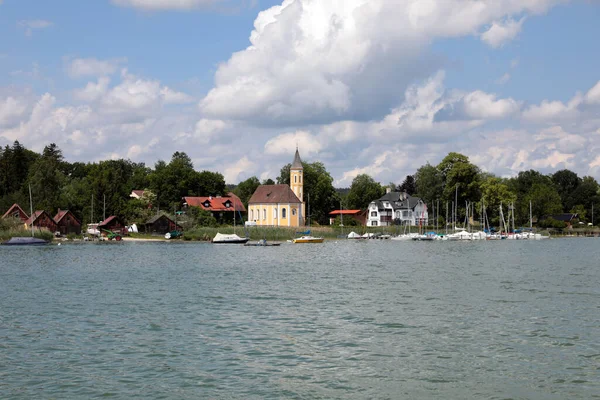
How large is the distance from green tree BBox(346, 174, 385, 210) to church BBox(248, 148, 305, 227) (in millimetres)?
36535

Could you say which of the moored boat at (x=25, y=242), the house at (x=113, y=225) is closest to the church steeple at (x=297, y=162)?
the house at (x=113, y=225)

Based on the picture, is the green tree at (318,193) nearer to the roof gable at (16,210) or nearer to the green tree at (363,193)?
the green tree at (363,193)

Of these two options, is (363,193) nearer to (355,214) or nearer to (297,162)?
(355,214)

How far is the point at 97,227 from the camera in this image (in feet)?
402

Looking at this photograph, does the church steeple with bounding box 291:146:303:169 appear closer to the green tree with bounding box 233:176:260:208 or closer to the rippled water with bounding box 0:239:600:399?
the green tree with bounding box 233:176:260:208

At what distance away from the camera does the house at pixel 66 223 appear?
11969cm

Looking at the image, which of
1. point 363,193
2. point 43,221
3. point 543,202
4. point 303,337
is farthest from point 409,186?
point 303,337

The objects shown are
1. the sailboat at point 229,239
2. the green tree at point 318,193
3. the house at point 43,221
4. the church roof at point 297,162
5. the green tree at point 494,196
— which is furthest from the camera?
the green tree at point 318,193

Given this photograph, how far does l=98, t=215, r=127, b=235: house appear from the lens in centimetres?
12062

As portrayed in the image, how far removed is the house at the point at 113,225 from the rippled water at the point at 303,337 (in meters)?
72.7

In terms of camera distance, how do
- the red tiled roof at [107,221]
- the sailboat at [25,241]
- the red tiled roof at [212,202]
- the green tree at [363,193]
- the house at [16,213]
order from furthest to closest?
1. the green tree at [363,193]
2. the red tiled roof at [212,202]
3. the red tiled roof at [107,221]
4. the house at [16,213]
5. the sailboat at [25,241]

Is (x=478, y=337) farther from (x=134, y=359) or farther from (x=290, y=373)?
(x=134, y=359)

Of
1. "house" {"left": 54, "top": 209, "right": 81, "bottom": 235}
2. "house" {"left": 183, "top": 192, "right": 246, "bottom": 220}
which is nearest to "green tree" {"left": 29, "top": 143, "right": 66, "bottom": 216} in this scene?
"house" {"left": 54, "top": 209, "right": 81, "bottom": 235}

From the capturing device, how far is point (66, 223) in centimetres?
12069
